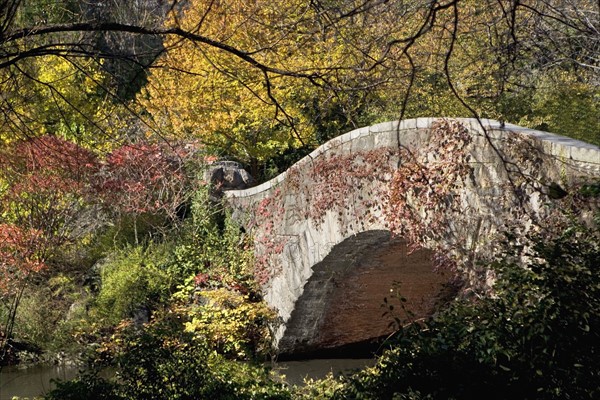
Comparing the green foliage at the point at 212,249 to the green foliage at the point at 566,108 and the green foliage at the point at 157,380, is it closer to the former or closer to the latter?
the green foliage at the point at 566,108

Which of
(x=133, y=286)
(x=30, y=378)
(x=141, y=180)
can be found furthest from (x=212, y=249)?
(x=30, y=378)

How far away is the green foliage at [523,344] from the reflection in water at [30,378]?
7.07 meters

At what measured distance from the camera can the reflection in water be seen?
1162 cm

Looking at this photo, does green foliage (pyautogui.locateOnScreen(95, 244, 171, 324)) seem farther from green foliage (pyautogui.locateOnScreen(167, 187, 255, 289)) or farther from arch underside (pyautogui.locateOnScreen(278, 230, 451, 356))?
arch underside (pyautogui.locateOnScreen(278, 230, 451, 356))

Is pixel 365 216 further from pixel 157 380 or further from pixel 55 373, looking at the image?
pixel 55 373

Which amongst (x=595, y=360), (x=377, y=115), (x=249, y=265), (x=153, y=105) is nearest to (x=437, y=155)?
(x=595, y=360)

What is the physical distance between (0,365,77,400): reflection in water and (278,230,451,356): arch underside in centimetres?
311

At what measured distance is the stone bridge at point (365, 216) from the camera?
7.41 m

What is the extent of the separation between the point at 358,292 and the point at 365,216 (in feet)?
6.15

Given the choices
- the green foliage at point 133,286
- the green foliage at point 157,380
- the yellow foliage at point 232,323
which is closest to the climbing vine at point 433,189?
the green foliage at point 157,380

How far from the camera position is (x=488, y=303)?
18.1ft

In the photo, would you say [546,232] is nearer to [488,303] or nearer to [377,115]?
[488,303]

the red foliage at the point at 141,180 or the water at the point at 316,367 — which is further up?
the red foliage at the point at 141,180

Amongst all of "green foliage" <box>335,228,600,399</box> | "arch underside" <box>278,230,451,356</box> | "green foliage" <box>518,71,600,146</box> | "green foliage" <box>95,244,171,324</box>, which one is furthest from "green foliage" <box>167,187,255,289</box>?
"green foliage" <box>335,228,600,399</box>
